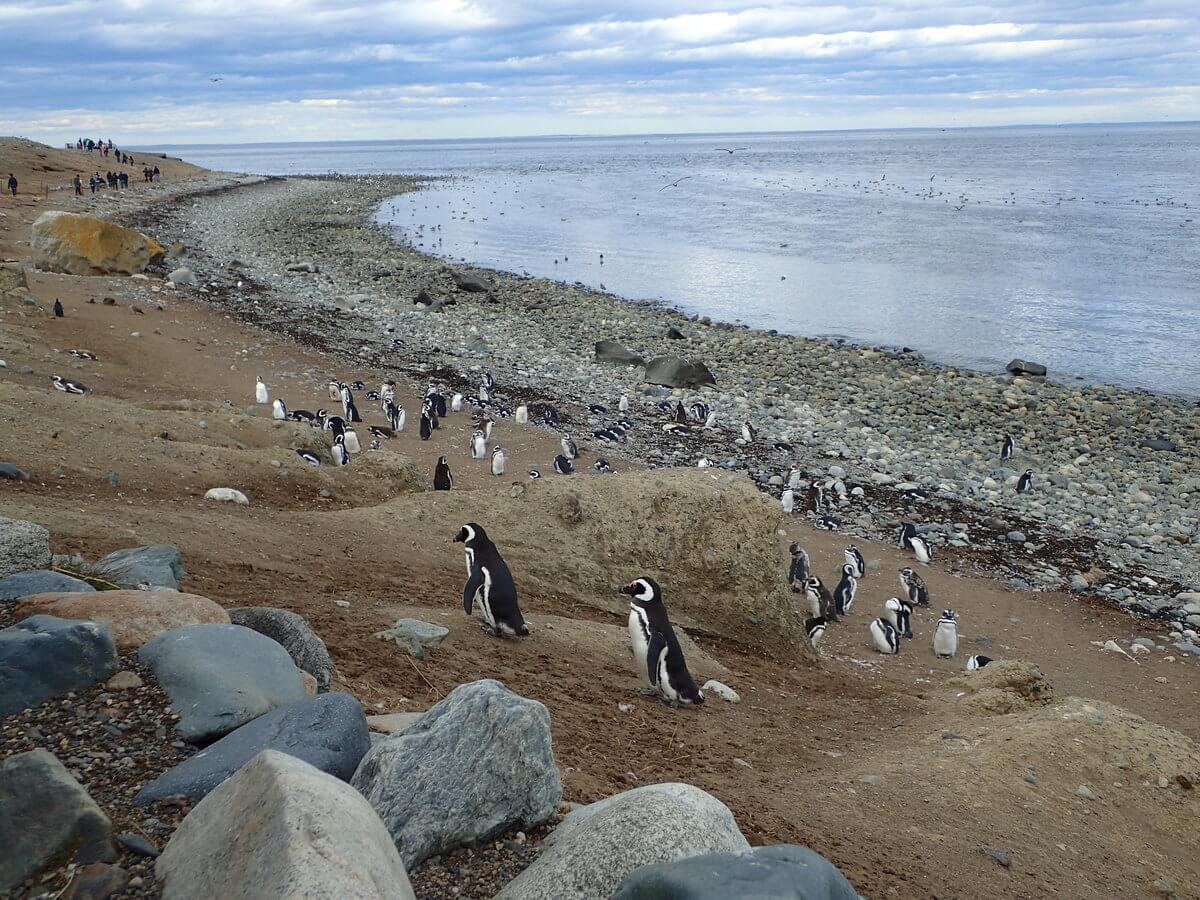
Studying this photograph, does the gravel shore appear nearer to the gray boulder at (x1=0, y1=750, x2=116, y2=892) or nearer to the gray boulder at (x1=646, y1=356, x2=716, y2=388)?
the gray boulder at (x1=646, y1=356, x2=716, y2=388)

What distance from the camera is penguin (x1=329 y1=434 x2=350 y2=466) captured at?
15.3 metres

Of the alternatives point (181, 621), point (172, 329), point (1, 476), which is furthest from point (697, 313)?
point (181, 621)

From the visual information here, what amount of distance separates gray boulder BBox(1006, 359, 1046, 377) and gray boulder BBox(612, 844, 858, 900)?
27.1 meters

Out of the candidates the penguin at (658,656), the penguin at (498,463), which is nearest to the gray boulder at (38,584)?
the penguin at (658,656)

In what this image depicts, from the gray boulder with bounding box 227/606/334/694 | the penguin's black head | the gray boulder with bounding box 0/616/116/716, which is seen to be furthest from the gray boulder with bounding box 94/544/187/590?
the penguin's black head

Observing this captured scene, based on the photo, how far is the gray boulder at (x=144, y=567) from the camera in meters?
6.27

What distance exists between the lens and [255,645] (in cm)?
494

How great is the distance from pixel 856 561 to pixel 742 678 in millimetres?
5659

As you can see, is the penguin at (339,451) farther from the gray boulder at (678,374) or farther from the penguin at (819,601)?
the gray boulder at (678,374)

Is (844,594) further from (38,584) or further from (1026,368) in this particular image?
(1026,368)

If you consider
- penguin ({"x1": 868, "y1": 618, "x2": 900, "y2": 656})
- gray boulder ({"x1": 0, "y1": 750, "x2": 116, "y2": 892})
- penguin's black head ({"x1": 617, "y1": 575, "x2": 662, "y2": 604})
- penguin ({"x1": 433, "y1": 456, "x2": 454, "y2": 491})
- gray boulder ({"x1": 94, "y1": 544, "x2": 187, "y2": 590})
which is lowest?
penguin ({"x1": 868, "y1": 618, "x2": 900, "y2": 656})

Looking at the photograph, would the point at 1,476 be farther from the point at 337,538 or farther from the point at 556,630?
the point at 556,630

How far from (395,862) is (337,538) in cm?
642

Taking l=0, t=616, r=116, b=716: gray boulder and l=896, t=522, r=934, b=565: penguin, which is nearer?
l=0, t=616, r=116, b=716: gray boulder
